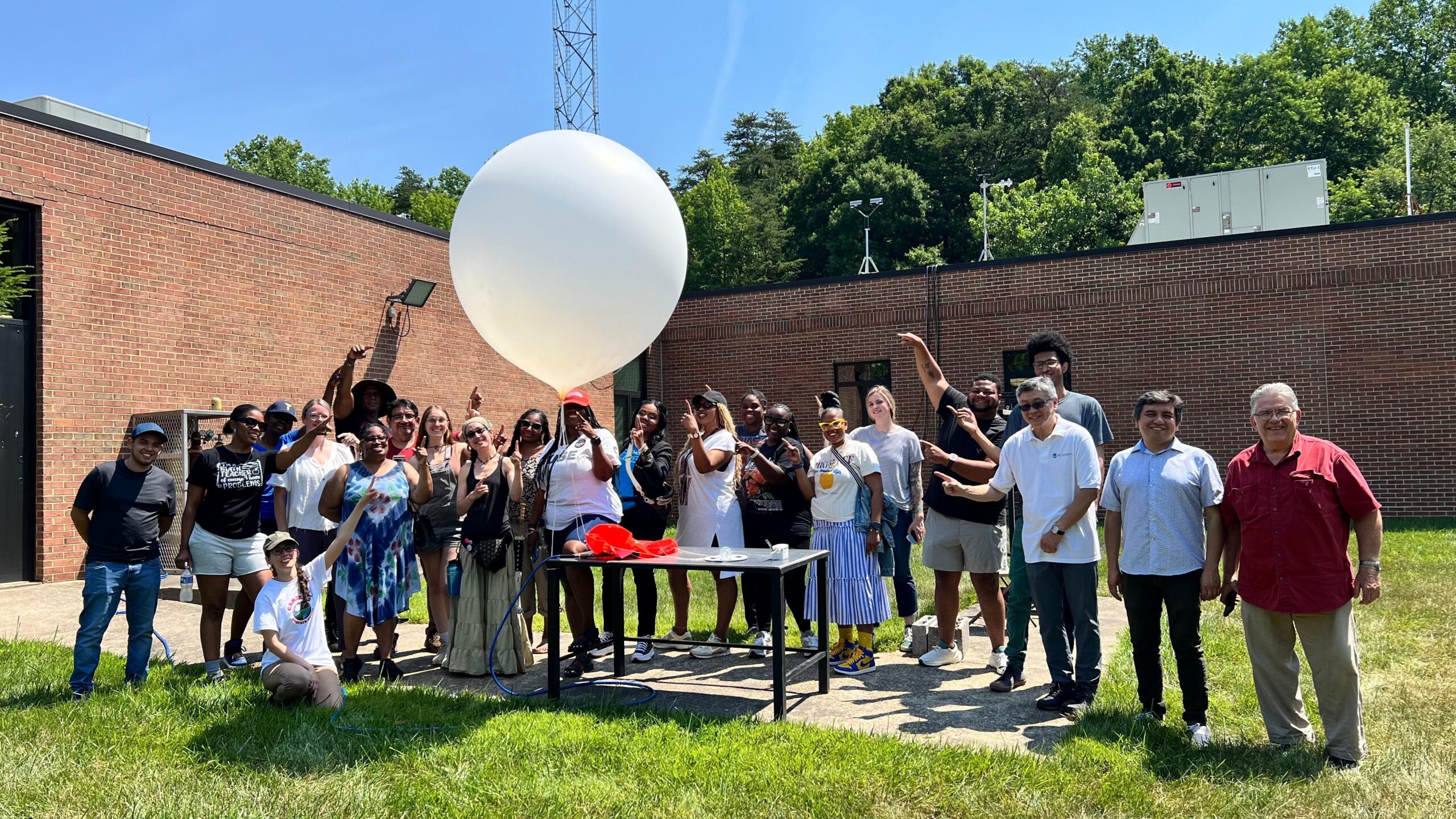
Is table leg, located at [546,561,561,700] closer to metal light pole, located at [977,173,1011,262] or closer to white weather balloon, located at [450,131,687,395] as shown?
white weather balloon, located at [450,131,687,395]

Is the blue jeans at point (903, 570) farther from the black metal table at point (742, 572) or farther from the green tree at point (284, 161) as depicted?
the green tree at point (284, 161)

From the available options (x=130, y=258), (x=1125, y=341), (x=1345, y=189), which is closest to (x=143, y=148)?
(x=130, y=258)

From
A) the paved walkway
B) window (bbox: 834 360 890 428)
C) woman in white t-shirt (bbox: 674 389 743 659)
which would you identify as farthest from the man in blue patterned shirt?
window (bbox: 834 360 890 428)

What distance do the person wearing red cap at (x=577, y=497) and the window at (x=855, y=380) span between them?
12.4 meters

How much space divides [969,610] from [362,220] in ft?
→ 34.7

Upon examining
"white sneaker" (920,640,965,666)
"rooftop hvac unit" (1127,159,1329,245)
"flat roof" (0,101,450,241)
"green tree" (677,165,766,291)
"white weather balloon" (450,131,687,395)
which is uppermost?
"green tree" (677,165,766,291)

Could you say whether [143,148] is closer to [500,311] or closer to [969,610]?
[500,311]

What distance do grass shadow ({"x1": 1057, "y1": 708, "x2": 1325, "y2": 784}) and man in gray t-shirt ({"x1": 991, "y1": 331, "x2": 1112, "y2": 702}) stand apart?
0.77m

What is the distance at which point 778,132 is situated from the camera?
55875mm

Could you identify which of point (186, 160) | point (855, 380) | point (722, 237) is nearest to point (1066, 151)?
point (722, 237)

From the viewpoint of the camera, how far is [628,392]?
19.6 metres

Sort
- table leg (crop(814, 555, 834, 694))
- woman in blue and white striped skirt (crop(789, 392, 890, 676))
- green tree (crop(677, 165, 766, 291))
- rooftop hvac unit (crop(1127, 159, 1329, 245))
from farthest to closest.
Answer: green tree (crop(677, 165, 766, 291)) → rooftop hvac unit (crop(1127, 159, 1329, 245)) → woman in blue and white striped skirt (crop(789, 392, 890, 676)) → table leg (crop(814, 555, 834, 694))

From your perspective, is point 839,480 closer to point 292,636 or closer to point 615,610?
point 615,610

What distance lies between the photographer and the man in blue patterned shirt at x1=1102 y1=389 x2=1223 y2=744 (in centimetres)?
421
